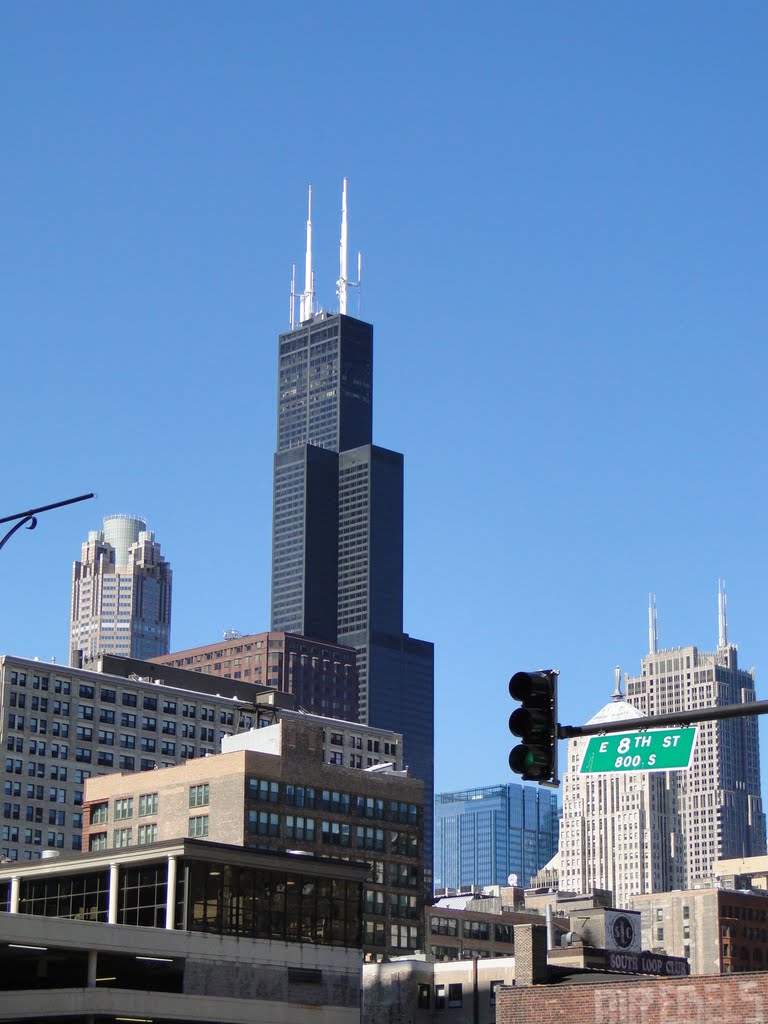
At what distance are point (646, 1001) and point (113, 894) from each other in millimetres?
42853

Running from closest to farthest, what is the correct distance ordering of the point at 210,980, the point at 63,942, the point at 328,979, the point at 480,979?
the point at 63,942
the point at 210,980
the point at 328,979
the point at 480,979

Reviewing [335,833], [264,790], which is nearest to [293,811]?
[264,790]

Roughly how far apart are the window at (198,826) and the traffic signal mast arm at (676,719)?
11393cm

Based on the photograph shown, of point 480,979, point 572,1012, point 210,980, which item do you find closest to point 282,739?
point 480,979

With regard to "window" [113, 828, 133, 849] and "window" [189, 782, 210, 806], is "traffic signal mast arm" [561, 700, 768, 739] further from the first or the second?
"window" [113, 828, 133, 849]

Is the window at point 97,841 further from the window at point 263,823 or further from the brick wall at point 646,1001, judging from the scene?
the brick wall at point 646,1001

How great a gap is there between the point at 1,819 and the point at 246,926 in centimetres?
10572

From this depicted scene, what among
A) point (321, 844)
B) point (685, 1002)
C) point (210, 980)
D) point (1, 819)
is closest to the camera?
point (685, 1002)

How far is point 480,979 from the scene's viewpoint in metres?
127

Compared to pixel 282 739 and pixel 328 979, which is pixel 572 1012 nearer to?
pixel 328 979

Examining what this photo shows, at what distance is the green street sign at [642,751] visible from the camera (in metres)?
30.9

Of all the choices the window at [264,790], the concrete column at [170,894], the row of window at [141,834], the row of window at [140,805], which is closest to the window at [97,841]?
the row of window at [141,834]

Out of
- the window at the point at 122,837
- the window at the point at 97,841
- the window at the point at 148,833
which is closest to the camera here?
the window at the point at 148,833

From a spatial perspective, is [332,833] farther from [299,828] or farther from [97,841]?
[97,841]
